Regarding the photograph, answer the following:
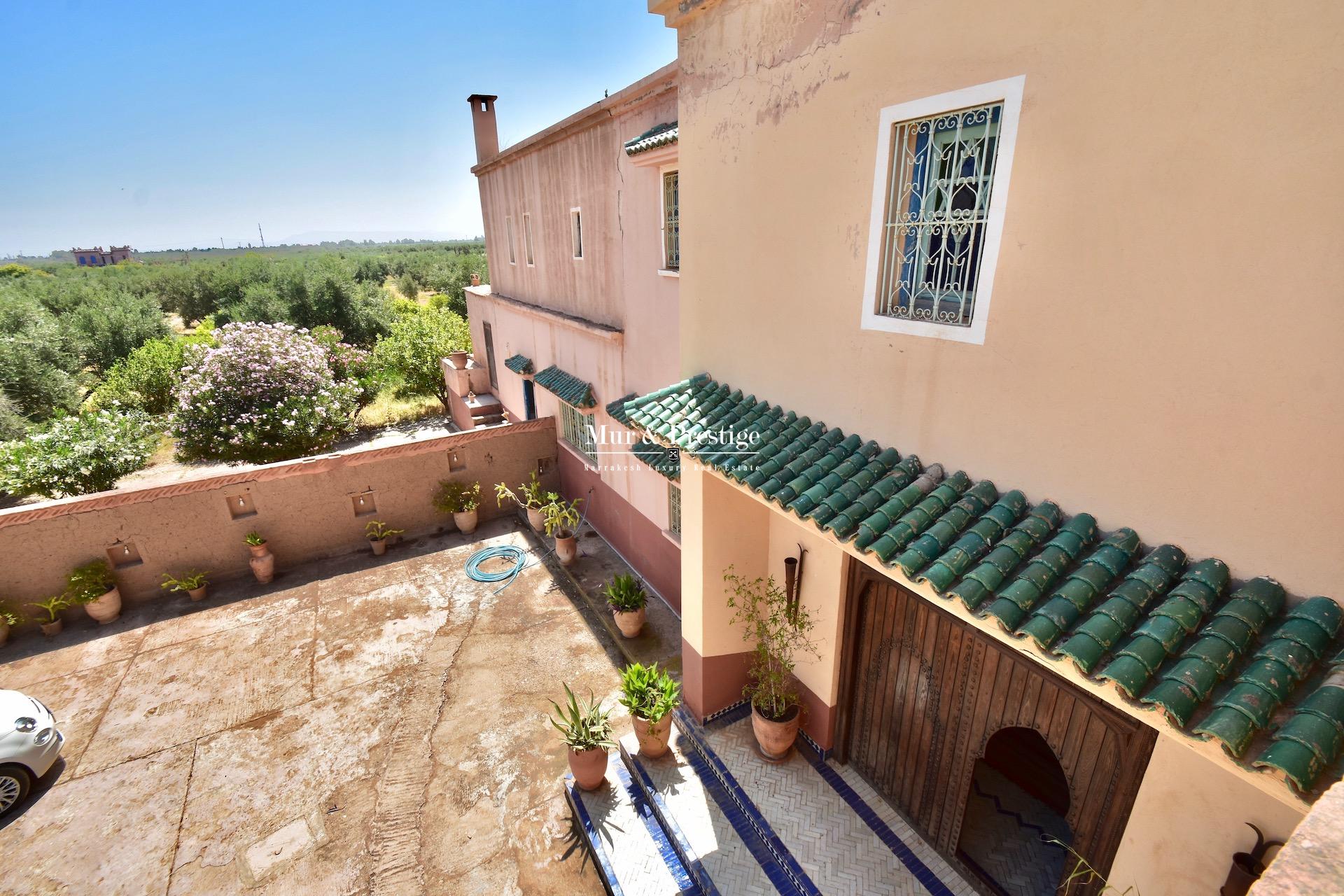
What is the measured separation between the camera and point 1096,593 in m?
2.76

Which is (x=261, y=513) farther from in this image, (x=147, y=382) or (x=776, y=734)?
(x=147, y=382)

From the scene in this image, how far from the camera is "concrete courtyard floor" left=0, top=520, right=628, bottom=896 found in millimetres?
5902

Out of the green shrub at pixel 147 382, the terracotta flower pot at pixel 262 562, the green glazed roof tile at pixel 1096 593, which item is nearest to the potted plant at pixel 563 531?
the terracotta flower pot at pixel 262 562

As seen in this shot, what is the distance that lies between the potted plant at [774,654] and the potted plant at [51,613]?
10.9m

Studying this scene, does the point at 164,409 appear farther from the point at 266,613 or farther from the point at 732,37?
the point at 732,37

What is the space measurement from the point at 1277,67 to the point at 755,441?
11.0 feet

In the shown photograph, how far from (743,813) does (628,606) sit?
344cm

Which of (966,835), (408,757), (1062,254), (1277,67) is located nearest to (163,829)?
(408,757)

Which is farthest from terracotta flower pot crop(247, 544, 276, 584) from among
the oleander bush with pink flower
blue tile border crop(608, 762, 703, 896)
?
blue tile border crop(608, 762, 703, 896)

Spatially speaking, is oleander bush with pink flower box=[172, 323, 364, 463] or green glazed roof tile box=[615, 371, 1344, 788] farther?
oleander bush with pink flower box=[172, 323, 364, 463]

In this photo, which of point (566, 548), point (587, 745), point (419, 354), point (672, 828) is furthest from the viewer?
point (419, 354)

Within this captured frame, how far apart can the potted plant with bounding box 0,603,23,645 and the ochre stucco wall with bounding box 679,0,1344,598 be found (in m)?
13.1

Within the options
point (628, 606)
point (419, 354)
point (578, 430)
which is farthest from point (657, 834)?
point (419, 354)

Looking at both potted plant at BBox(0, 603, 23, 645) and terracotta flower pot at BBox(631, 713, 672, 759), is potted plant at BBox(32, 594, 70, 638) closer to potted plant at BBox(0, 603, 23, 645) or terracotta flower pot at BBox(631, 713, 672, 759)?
potted plant at BBox(0, 603, 23, 645)
